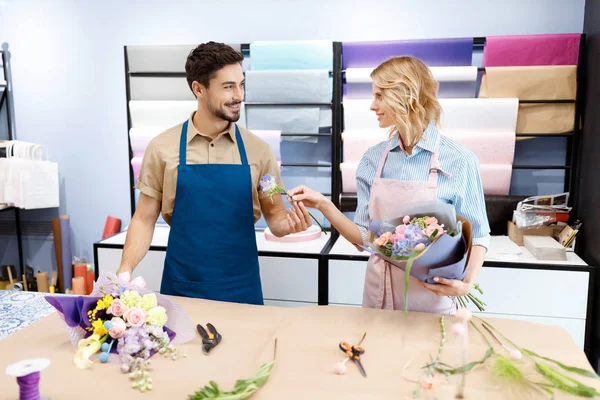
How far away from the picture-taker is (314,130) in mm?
3314

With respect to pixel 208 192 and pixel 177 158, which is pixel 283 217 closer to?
pixel 208 192

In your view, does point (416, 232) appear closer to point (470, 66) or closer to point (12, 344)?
point (12, 344)

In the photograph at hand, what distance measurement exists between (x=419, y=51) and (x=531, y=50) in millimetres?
629

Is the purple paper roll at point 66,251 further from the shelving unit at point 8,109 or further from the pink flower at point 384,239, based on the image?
the pink flower at point 384,239

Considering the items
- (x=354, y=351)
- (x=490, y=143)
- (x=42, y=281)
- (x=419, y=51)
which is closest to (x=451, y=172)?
(x=354, y=351)

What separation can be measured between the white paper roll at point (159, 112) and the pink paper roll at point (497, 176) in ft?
6.07

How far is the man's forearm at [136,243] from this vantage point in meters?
1.91

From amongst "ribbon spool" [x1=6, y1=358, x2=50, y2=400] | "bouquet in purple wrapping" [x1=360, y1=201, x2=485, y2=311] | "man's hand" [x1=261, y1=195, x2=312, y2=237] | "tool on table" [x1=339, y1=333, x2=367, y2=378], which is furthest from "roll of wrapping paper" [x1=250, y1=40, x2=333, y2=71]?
"ribbon spool" [x1=6, y1=358, x2=50, y2=400]

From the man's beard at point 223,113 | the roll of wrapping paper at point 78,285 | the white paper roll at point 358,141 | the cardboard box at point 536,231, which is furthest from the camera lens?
the roll of wrapping paper at point 78,285

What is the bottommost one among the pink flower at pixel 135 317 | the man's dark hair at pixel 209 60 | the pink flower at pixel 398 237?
the pink flower at pixel 135 317

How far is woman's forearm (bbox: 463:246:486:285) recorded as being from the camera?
164 centimetres

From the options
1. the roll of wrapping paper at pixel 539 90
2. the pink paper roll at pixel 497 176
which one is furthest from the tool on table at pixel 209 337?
the roll of wrapping paper at pixel 539 90

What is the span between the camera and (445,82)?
10.3 feet

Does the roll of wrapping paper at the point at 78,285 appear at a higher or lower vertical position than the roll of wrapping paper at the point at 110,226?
lower
